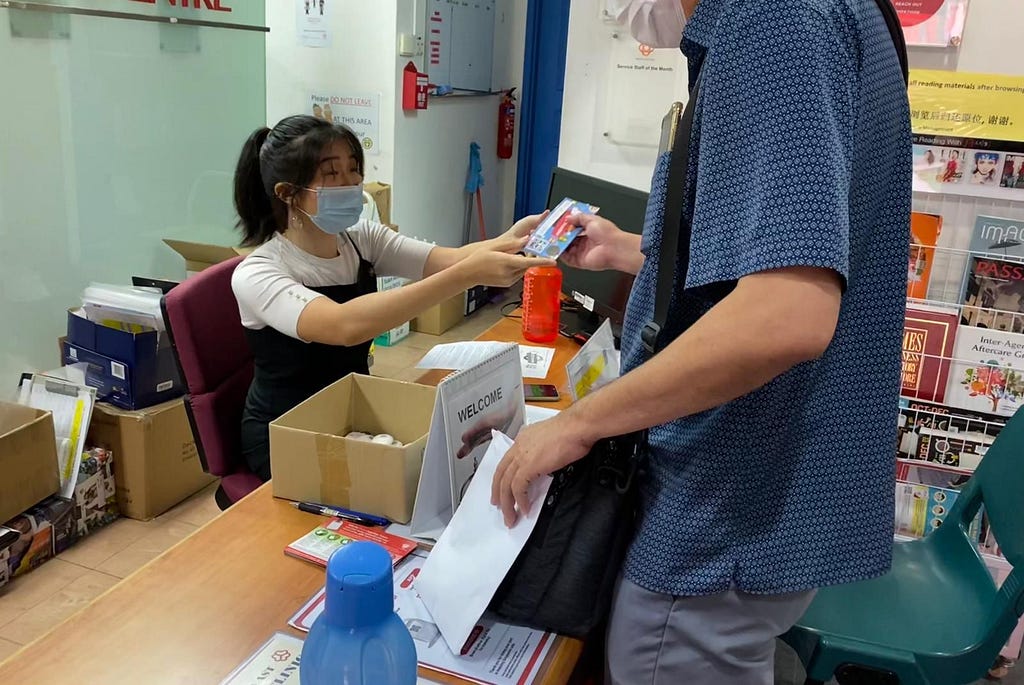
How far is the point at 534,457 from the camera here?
922mm

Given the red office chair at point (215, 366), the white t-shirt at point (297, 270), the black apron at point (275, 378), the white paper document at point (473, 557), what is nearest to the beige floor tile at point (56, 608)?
the red office chair at point (215, 366)

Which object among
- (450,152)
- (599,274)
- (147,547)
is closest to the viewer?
(599,274)

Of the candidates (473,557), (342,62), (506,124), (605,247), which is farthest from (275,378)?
(506,124)

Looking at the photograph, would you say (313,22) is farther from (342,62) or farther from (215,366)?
(215,366)

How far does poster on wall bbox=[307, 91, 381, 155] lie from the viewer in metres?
3.88

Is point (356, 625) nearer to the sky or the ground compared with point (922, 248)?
nearer to the ground

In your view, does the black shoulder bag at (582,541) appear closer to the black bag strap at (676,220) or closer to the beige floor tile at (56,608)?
the black bag strap at (676,220)

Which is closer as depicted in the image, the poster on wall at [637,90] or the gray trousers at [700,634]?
the gray trousers at [700,634]

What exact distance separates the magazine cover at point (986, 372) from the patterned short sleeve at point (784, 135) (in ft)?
4.66

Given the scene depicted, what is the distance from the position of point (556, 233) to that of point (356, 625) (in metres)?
0.97

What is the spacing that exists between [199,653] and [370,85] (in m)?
3.31

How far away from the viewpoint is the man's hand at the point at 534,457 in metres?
0.90

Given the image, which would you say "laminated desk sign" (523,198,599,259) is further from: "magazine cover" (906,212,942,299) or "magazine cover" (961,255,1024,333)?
"magazine cover" (961,255,1024,333)

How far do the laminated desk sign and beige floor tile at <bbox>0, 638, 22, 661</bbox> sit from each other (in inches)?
64.9
